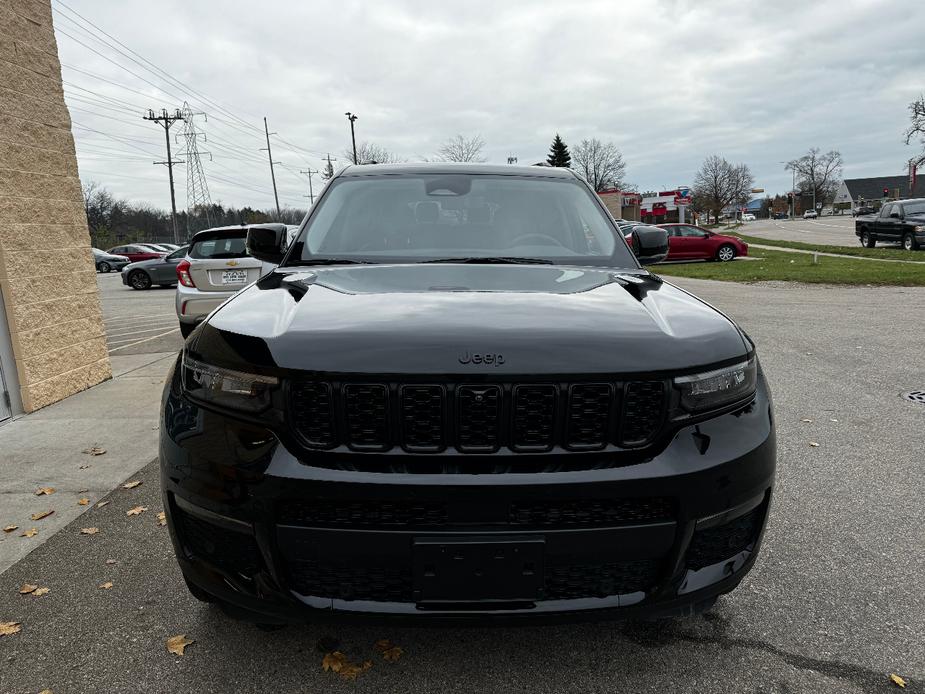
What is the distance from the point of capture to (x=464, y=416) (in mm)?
1773

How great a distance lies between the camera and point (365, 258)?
293cm

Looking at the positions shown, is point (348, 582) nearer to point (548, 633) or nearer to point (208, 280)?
point (548, 633)

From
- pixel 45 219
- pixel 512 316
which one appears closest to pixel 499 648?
pixel 512 316

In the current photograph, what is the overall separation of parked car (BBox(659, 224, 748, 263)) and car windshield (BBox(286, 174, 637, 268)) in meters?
22.2

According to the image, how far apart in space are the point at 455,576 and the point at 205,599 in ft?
3.36

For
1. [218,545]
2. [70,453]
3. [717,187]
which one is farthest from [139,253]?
[717,187]

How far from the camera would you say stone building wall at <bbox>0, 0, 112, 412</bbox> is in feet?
18.1

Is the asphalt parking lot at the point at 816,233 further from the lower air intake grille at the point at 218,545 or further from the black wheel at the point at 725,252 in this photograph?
the lower air intake grille at the point at 218,545

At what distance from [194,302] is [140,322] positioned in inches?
179

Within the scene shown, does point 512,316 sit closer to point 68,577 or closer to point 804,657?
point 804,657

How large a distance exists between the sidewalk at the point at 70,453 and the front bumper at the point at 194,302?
236 cm

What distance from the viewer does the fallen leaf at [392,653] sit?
2270mm

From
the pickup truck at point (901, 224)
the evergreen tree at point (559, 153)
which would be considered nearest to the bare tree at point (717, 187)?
the evergreen tree at point (559, 153)

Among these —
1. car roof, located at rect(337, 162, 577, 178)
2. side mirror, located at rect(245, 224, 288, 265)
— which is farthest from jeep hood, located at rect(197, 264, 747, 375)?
car roof, located at rect(337, 162, 577, 178)
